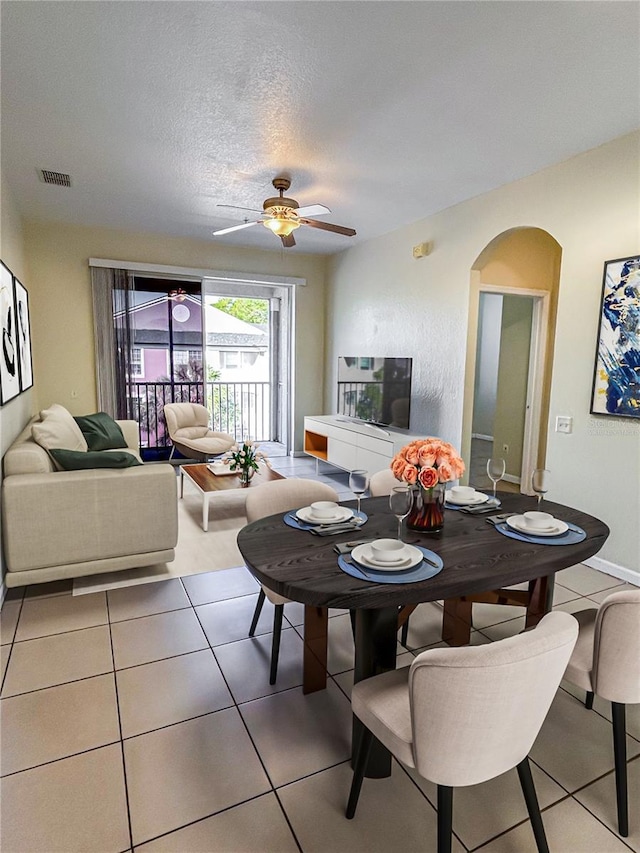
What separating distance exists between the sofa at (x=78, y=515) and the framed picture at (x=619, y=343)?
285 centimetres

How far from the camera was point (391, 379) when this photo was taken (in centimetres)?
499

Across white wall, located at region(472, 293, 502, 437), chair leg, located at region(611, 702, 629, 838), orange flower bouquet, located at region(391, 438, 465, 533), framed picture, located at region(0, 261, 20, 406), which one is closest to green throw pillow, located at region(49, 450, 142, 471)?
framed picture, located at region(0, 261, 20, 406)

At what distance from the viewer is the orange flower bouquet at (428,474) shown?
183cm

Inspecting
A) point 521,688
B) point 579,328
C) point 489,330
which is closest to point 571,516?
point 521,688

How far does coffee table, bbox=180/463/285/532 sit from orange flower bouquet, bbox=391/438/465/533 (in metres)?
2.04

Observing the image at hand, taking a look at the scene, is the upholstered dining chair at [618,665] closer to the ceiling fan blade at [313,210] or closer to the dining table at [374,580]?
the dining table at [374,580]

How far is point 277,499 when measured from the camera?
7.52 feet

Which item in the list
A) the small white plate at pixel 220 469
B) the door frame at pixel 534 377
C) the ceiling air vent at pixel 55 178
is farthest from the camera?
the door frame at pixel 534 377

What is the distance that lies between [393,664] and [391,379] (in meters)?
3.64

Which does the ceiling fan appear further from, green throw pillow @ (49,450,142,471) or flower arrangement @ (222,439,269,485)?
green throw pillow @ (49,450,142,471)

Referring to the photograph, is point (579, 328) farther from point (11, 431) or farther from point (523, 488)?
point (11, 431)

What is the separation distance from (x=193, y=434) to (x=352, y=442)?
183cm

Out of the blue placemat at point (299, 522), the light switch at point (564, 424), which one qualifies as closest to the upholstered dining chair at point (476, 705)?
the blue placemat at point (299, 522)

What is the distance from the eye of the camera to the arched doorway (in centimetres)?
433
